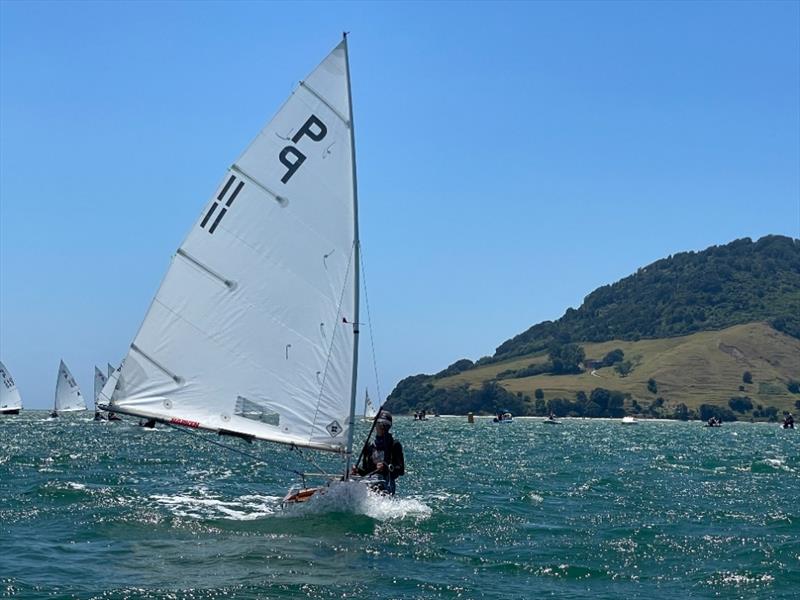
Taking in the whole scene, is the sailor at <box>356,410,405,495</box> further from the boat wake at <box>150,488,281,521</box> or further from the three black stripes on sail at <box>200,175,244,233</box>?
the three black stripes on sail at <box>200,175,244,233</box>

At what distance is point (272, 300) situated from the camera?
23.9m

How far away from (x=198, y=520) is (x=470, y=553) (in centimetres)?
704

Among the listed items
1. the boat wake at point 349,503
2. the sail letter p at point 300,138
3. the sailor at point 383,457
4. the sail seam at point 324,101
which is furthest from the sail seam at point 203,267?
the boat wake at point 349,503

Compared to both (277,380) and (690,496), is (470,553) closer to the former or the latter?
(277,380)

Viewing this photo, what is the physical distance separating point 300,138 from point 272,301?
3887 mm

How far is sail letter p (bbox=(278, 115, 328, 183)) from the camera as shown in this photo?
77.6 ft

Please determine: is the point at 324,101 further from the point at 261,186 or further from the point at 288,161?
the point at 261,186

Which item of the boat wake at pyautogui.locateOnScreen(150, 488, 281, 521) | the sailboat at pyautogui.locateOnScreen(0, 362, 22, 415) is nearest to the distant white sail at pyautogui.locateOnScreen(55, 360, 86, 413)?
the sailboat at pyautogui.locateOnScreen(0, 362, 22, 415)

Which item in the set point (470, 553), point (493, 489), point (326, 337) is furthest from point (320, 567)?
point (493, 489)

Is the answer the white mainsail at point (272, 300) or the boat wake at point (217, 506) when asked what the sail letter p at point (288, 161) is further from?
the boat wake at point (217, 506)

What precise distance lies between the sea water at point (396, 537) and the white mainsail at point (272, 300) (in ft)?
5.02

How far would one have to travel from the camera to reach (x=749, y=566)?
19.9 metres

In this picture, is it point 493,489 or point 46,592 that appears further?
point 493,489

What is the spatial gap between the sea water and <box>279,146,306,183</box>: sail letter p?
646 cm
